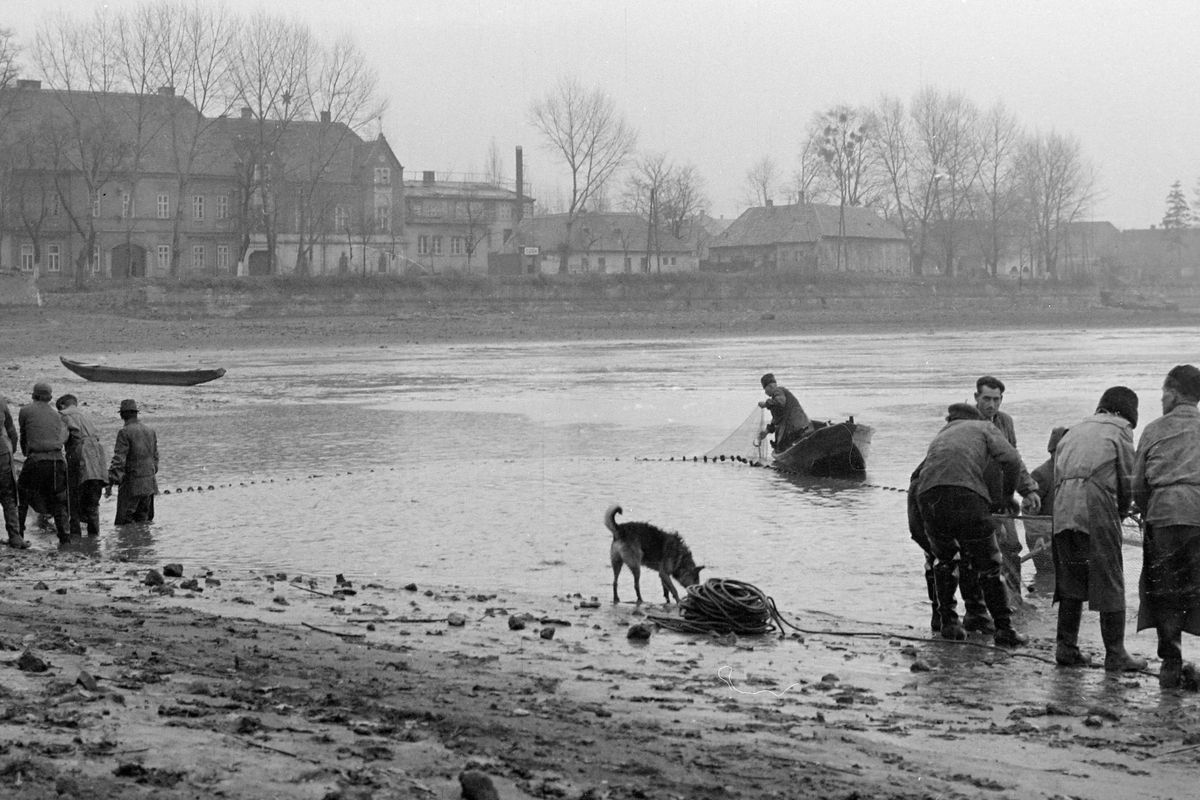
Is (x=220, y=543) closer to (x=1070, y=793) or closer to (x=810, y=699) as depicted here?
(x=810, y=699)

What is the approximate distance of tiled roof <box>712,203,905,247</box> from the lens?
119 metres

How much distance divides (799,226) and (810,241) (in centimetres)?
227

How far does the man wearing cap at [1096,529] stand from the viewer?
360 inches

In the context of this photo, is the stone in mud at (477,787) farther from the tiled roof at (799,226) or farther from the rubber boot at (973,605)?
the tiled roof at (799,226)

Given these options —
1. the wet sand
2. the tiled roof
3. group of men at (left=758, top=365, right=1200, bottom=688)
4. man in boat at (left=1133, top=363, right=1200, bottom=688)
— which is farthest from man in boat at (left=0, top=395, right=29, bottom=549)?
the tiled roof

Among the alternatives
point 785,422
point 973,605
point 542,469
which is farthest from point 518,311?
point 973,605

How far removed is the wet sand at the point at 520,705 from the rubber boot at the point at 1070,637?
148mm

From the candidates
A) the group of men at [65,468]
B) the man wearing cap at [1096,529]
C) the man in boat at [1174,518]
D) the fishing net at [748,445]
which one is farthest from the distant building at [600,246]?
the man in boat at [1174,518]

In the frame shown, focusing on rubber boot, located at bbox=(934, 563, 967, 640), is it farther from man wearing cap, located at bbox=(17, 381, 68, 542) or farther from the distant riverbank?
the distant riverbank

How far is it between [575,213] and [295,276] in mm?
32612

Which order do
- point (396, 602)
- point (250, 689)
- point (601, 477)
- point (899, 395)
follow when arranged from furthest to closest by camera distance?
point (899, 395)
point (601, 477)
point (396, 602)
point (250, 689)

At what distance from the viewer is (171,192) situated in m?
88.0

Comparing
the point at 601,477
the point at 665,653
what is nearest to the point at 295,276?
the point at 601,477

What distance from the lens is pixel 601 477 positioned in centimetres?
2102
